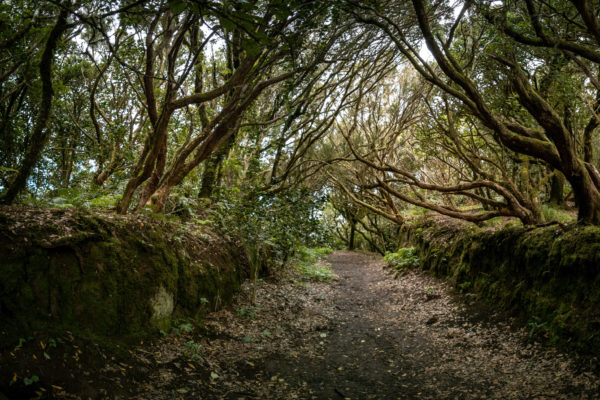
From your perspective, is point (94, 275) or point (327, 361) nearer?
point (94, 275)

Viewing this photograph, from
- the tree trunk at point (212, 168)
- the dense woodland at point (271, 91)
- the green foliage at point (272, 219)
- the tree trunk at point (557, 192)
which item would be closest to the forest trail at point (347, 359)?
the green foliage at point (272, 219)

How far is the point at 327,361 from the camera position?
4875 mm

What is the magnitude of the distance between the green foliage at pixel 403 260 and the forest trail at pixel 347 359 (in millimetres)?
3986

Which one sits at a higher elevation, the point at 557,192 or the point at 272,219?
the point at 557,192

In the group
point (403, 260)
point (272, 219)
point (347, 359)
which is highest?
point (272, 219)

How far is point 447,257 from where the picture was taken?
29.3ft

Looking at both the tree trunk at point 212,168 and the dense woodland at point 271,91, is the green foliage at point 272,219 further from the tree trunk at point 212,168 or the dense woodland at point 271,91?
the tree trunk at point 212,168

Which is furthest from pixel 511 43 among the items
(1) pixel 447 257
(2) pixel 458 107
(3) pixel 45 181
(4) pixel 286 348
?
(3) pixel 45 181

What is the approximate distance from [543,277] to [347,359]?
10.5 ft

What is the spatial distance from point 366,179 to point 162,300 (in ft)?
41.8

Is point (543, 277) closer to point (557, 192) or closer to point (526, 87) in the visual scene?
point (526, 87)

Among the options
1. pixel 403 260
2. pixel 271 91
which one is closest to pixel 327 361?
pixel 403 260

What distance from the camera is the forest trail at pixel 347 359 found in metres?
3.62

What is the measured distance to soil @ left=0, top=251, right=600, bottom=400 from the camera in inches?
131
